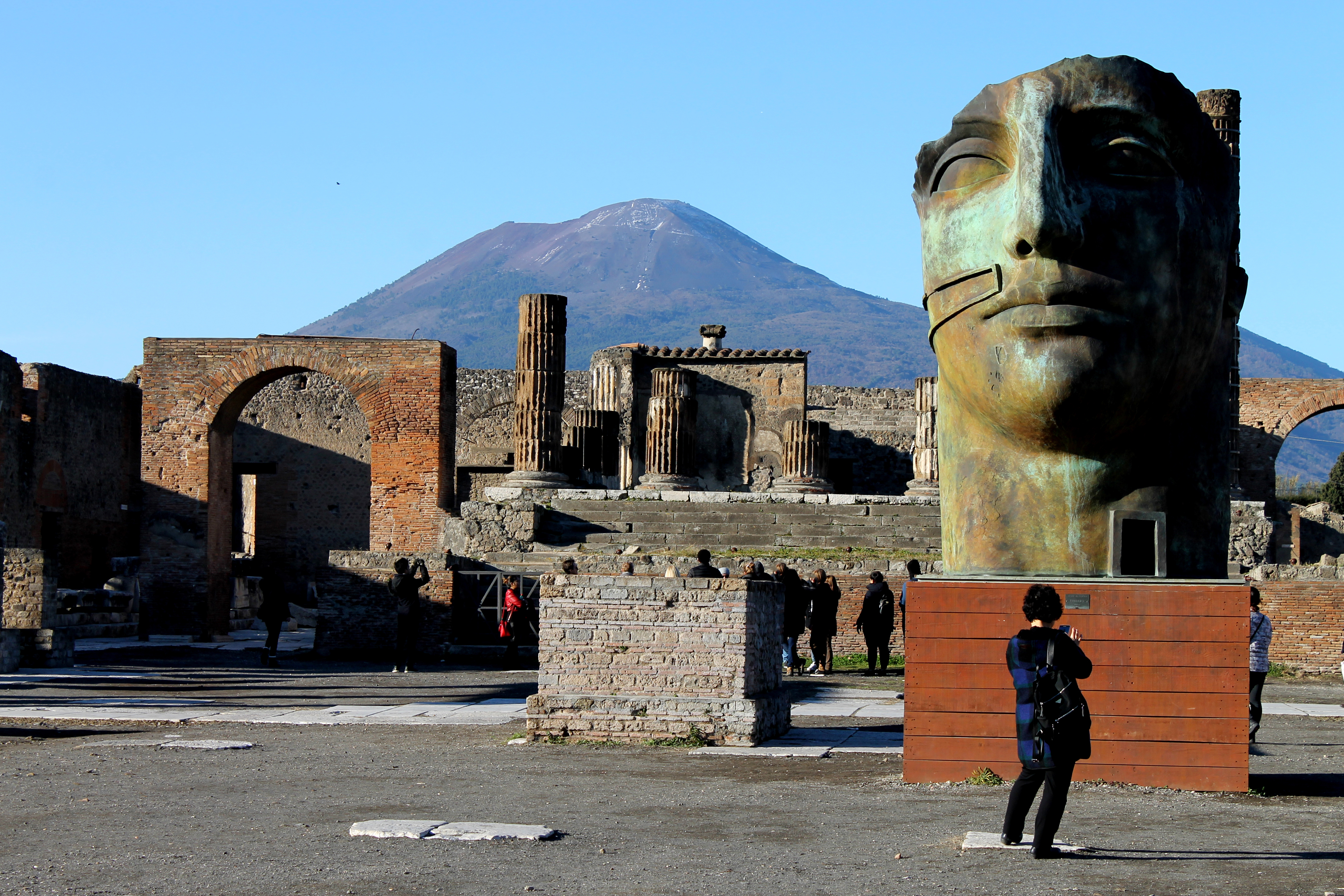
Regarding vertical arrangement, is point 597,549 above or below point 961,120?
below

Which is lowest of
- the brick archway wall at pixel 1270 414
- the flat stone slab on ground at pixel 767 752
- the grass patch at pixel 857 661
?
the grass patch at pixel 857 661

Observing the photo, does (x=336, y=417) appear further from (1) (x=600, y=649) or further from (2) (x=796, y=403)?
(1) (x=600, y=649)

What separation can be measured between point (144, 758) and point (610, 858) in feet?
15.0

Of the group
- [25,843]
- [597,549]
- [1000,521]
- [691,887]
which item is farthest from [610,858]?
[597,549]

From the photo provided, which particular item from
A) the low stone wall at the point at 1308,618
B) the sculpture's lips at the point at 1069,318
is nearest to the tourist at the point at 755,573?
the sculpture's lips at the point at 1069,318

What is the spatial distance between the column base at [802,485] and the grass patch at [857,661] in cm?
730

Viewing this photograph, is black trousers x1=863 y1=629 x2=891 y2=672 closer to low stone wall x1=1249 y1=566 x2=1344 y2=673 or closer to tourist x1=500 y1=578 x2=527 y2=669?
tourist x1=500 y1=578 x2=527 y2=669

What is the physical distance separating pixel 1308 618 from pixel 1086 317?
10992 millimetres

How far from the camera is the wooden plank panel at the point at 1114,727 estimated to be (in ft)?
25.7

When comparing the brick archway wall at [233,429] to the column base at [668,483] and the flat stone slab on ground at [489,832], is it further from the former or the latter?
the flat stone slab on ground at [489,832]

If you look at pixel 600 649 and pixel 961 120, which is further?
pixel 600 649

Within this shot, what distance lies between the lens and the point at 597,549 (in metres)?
20.8

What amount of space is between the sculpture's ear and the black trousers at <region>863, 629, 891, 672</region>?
8878mm

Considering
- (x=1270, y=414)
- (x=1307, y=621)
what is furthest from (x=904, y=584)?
(x=1270, y=414)
